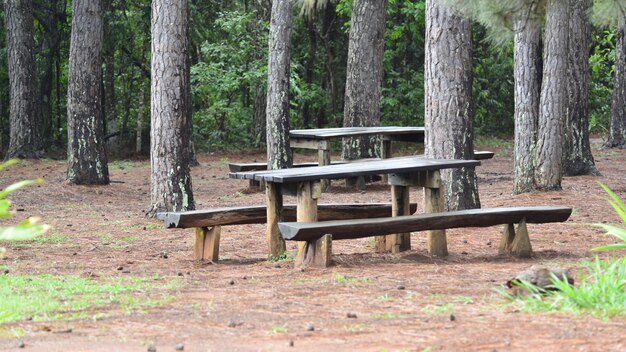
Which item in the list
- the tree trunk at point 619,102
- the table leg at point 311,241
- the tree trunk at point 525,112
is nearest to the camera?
the table leg at point 311,241

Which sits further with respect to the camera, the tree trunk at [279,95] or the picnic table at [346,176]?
the tree trunk at [279,95]

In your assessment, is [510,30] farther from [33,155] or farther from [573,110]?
[33,155]

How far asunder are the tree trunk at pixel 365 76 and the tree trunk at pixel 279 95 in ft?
6.46

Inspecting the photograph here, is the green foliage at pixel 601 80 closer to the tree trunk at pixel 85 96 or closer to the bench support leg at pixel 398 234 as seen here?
the tree trunk at pixel 85 96

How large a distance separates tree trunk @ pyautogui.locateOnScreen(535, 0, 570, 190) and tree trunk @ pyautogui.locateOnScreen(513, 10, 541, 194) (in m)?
0.17

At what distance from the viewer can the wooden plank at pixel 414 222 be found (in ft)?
24.7

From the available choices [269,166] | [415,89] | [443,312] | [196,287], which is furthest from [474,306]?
[415,89]

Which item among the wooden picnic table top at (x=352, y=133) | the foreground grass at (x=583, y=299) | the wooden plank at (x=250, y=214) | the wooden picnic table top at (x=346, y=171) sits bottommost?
the foreground grass at (x=583, y=299)

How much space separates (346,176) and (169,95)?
4.67 metres

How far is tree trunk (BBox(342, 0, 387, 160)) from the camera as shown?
17938 mm

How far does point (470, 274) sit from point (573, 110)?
971 cm

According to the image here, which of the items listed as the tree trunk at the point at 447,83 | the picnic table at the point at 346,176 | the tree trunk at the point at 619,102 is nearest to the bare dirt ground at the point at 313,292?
the picnic table at the point at 346,176

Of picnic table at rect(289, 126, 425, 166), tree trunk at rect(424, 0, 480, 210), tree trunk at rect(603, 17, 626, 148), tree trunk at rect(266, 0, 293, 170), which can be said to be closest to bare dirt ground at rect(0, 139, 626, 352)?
tree trunk at rect(424, 0, 480, 210)

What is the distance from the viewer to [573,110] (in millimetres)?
16156
